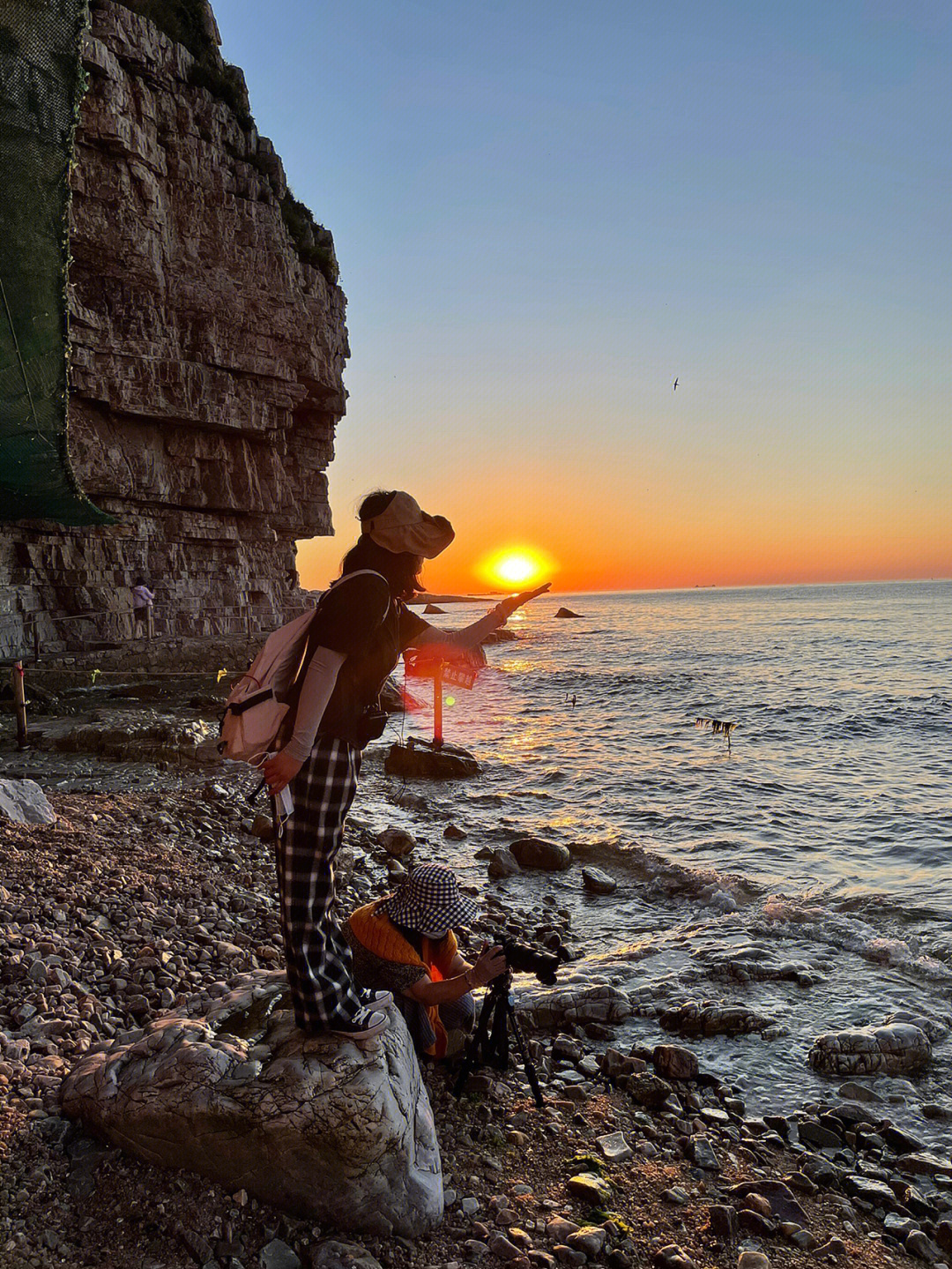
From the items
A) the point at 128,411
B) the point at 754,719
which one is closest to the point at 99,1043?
the point at 754,719

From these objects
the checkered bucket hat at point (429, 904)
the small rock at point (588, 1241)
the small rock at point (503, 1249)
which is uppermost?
the checkered bucket hat at point (429, 904)

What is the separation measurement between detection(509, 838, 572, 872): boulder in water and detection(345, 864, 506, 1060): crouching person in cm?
532

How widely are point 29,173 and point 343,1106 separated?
40.8ft

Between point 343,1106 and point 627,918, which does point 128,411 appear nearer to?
point 627,918

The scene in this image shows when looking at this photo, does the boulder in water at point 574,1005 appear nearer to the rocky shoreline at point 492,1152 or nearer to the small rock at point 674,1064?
the rocky shoreline at point 492,1152

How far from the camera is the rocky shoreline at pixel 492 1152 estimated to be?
2.78m

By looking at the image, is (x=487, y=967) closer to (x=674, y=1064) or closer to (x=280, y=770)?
(x=280, y=770)

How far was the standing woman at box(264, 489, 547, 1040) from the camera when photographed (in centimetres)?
290

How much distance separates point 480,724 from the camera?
892 inches

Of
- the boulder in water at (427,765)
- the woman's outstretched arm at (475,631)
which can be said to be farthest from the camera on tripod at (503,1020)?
the boulder in water at (427,765)

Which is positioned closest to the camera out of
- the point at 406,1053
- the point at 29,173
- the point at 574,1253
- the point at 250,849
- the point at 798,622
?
the point at 574,1253

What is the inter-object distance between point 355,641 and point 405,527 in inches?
22.0

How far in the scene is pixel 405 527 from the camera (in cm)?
310

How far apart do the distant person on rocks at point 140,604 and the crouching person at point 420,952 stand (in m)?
29.1
